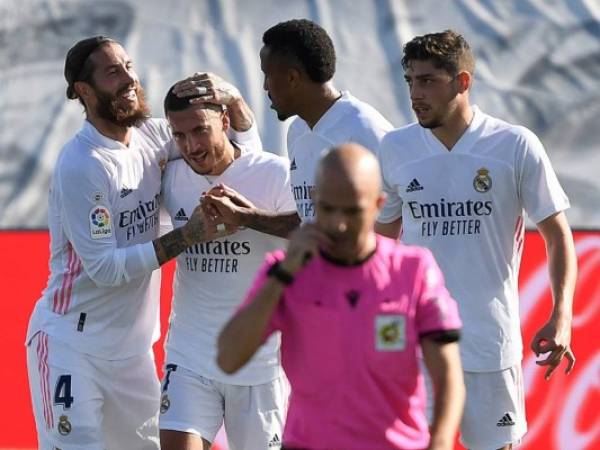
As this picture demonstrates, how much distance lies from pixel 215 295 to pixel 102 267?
1.47 feet

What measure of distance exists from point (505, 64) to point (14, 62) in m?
2.77

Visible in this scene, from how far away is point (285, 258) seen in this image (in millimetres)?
3443

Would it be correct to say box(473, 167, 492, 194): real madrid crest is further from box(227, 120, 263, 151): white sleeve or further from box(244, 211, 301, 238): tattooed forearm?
box(227, 120, 263, 151): white sleeve

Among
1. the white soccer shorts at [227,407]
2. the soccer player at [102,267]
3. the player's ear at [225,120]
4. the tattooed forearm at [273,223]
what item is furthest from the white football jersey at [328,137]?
the white soccer shorts at [227,407]

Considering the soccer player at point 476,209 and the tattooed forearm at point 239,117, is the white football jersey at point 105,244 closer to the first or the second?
the tattooed forearm at point 239,117

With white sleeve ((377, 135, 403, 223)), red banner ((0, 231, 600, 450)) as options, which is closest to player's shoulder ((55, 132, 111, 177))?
white sleeve ((377, 135, 403, 223))

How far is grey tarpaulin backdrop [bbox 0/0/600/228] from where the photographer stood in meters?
7.77

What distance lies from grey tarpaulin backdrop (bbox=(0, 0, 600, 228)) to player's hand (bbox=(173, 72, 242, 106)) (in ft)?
6.98

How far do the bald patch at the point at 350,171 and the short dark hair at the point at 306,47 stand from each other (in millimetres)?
1760

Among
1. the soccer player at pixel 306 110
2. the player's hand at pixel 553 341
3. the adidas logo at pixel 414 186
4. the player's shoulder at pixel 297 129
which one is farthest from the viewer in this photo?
the player's shoulder at pixel 297 129

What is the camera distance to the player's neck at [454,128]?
5.10m

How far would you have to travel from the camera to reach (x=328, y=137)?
5180 millimetres


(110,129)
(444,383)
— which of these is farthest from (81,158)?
(444,383)

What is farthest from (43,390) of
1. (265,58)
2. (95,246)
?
(265,58)
